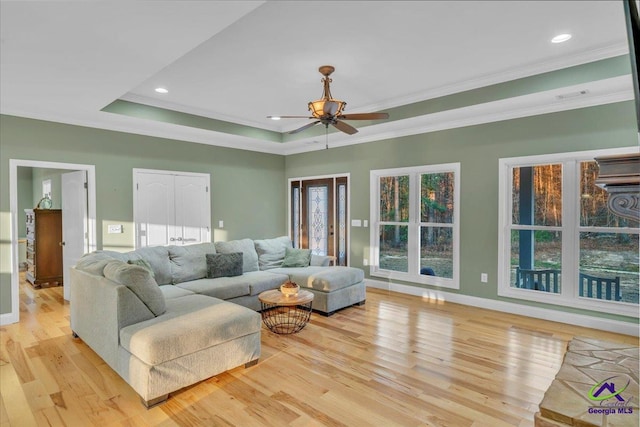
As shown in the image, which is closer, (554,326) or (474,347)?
(474,347)

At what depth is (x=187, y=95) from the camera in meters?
4.62

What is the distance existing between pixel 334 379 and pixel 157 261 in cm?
274

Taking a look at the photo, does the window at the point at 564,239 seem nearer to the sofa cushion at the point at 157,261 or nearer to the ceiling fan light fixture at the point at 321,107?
the ceiling fan light fixture at the point at 321,107

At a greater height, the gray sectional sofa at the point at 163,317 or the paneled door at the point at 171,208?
the paneled door at the point at 171,208

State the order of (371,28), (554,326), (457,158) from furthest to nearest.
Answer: (457,158), (554,326), (371,28)

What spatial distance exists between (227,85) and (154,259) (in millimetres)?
2339

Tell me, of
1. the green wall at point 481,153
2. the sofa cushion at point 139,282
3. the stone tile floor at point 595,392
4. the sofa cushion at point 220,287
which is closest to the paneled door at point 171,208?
the sofa cushion at point 220,287

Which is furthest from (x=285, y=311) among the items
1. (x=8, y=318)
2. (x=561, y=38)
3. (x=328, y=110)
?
(x=561, y=38)

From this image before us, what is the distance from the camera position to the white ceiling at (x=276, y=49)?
237 centimetres

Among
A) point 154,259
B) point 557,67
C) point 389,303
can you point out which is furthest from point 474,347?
point 154,259

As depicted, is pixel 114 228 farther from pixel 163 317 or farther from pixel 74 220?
pixel 163 317

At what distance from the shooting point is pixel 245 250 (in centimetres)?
521

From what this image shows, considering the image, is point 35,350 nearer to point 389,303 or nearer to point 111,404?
point 111,404

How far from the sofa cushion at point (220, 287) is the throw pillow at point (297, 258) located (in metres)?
0.97
